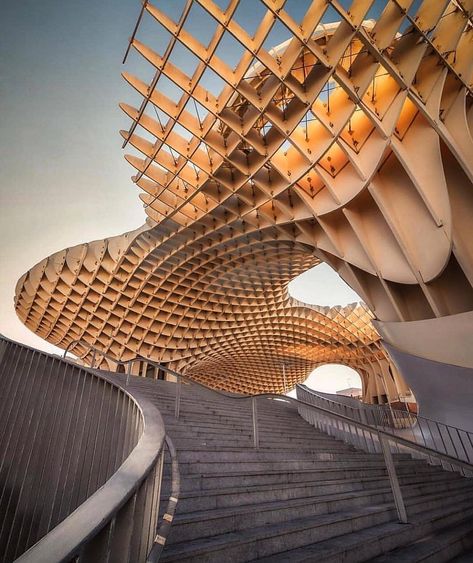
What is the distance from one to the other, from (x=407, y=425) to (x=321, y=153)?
13.5m

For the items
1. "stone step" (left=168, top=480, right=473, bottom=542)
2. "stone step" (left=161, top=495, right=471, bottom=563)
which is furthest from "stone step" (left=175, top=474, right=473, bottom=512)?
"stone step" (left=161, top=495, right=471, bottom=563)

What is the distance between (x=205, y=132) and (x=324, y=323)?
25.3 meters

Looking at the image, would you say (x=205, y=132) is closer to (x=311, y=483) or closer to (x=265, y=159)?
(x=265, y=159)

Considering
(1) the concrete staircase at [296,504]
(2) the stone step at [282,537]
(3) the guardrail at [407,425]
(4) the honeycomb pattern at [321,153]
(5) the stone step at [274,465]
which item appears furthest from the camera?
(3) the guardrail at [407,425]

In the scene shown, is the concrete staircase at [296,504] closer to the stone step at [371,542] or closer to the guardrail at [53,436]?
the stone step at [371,542]

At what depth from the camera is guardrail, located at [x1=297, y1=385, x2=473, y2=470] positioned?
35.6ft

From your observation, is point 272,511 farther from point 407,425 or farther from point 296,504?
point 407,425

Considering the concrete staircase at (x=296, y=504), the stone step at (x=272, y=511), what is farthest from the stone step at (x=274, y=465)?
the stone step at (x=272, y=511)

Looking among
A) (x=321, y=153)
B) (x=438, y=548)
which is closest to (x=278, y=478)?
(x=438, y=548)

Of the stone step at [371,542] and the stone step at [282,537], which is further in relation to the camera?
the stone step at [371,542]

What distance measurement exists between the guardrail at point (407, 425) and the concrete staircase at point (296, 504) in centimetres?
451

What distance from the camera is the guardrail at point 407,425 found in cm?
1086

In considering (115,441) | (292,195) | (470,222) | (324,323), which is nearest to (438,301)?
(470,222)

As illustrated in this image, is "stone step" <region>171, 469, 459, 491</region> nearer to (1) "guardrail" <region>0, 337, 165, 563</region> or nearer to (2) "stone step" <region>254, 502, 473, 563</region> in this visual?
(1) "guardrail" <region>0, 337, 165, 563</region>
